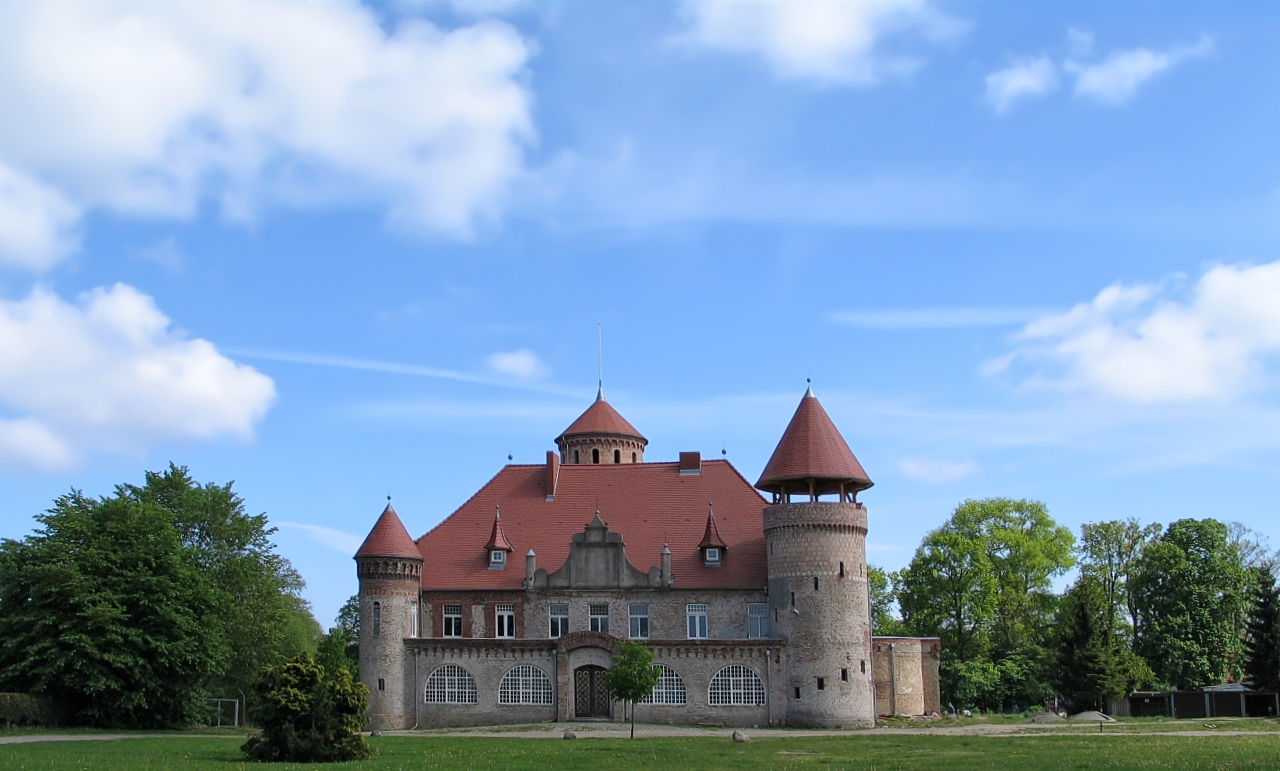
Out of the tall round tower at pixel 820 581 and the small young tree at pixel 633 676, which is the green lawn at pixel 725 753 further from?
the tall round tower at pixel 820 581

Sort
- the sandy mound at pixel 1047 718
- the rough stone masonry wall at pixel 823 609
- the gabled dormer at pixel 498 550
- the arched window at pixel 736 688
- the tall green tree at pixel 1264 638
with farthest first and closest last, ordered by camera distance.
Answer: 1. the tall green tree at pixel 1264 638
2. the gabled dormer at pixel 498 550
3. the sandy mound at pixel 1047 718
4. the arched window at pixel 736 688
5. the rough stone masonry wall at pixel 823 609

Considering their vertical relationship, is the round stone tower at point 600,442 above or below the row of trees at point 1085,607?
above

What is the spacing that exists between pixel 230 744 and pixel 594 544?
63.9ft

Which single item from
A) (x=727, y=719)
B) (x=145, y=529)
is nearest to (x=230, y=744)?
(x=145, y=529)

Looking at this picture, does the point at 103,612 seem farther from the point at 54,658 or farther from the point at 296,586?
the point at 296,586

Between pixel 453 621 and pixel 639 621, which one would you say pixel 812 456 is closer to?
pixel 639 621

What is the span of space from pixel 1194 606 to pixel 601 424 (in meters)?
31.8

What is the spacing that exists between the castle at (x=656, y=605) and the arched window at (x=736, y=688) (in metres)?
0.06

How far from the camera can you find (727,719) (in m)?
49.5

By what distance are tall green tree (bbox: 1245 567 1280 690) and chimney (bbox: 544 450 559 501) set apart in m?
33.9

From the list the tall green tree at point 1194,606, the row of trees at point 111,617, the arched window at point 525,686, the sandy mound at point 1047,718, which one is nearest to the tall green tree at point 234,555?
the row of trees at point 111,617

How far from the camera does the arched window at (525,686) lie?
5081cm

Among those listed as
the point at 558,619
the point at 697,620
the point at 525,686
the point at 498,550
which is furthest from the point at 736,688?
the point at 498,550

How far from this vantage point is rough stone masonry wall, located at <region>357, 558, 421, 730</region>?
167 feet
